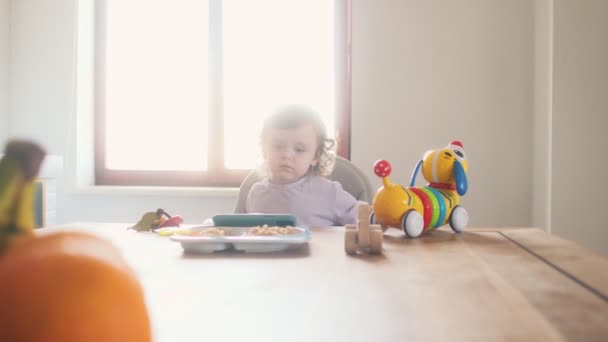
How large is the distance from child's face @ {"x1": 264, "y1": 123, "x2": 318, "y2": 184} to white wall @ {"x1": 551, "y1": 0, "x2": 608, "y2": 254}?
1017 mm

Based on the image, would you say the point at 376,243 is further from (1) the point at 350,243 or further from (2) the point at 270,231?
(2) the point at 270,231

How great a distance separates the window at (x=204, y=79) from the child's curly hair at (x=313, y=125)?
78 cm

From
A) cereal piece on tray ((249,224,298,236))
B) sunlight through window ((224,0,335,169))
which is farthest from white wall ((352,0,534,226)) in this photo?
cereal piece on tray ((249,224,298,236))

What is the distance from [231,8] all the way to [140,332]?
240 centimetres

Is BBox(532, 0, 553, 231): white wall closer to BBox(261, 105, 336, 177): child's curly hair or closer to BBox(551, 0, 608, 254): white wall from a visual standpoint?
BBox(551, 0, 608, 254): white wall

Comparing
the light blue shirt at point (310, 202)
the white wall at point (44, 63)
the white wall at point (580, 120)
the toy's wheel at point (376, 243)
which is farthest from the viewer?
the white wall at point (44, 63)

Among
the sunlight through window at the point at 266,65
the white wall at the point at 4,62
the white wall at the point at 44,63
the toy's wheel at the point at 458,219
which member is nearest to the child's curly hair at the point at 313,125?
the toy's wheel at the point at 458,219

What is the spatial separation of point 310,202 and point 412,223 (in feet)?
1.60

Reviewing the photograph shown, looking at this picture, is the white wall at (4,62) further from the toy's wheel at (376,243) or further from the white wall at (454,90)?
the toy's wheel at (376,243)

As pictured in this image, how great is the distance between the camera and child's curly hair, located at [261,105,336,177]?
142cm

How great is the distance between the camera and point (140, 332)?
0.70 feet

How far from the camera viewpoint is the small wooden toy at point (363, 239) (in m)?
0.75

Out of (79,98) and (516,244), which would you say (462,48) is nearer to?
(516,244)

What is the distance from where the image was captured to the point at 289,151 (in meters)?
1.40
